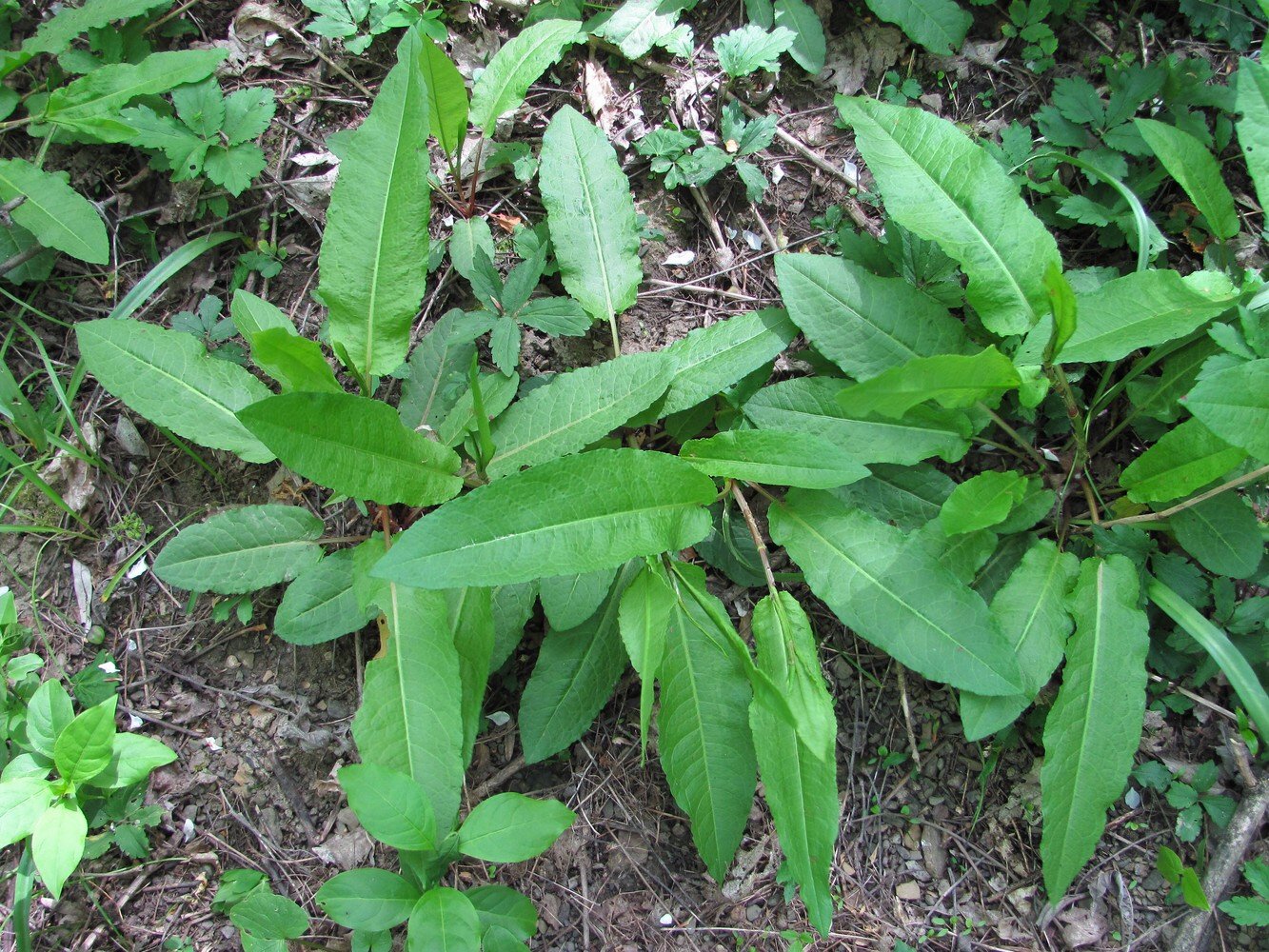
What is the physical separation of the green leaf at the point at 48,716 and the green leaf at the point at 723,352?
6.01 ft

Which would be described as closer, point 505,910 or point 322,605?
point 505,910

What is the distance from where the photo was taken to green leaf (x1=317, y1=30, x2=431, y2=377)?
2.29 meters

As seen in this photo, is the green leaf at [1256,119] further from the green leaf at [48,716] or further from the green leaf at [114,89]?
the green leaf at [48,716]

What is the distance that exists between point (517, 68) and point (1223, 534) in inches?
97.6

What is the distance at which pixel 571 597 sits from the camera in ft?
7.38

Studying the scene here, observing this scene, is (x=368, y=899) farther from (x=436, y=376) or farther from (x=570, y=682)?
(x=436, y=376)

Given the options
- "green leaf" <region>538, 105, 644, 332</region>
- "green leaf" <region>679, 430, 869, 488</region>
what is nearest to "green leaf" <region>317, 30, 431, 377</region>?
"green leaf" <region>538, 105, 644, 332</region>

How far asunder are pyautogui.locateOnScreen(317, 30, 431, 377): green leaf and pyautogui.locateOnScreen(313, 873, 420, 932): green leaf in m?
1.37

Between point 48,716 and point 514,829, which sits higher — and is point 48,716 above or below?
above

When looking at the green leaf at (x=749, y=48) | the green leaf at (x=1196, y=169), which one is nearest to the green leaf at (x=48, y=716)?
Answer: the green leaf at (x=749, y=48)

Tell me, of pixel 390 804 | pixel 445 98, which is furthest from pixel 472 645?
pixel 445 98

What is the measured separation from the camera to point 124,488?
2.60 m

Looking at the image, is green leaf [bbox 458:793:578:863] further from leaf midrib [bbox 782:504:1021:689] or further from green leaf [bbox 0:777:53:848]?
green leaf [bbox 0:777:53:848]

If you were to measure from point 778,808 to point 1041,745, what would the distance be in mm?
922
